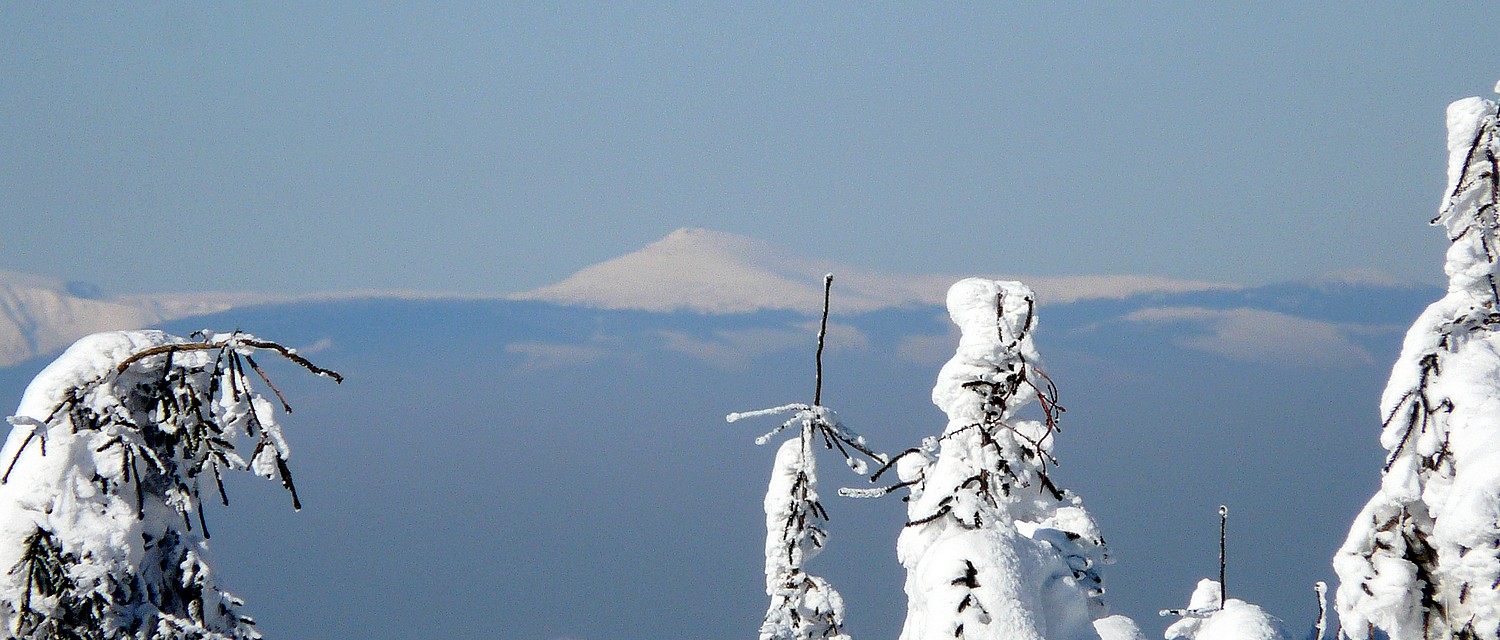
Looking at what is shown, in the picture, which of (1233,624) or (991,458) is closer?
(991,458)

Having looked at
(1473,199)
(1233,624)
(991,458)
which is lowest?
(1233,624)

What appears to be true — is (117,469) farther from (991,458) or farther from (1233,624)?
(1233,624)

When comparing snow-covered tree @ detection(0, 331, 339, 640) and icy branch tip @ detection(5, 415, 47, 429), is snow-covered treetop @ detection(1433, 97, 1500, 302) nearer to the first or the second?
snow-covered tree @ detection(0, 331, 339, 640)

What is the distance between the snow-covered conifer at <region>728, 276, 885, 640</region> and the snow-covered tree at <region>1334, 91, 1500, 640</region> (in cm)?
378

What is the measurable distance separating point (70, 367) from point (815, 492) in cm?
721

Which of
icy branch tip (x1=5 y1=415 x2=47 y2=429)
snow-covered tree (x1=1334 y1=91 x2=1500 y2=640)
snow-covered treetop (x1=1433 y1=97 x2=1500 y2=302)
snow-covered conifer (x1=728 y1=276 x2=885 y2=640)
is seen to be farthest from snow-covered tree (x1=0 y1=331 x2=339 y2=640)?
snow-covered treetop (x1=1433 y1=97 x2=1500 y2=302)

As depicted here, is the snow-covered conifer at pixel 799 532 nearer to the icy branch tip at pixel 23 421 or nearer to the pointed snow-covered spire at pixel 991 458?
the pointed snow-covered spire at pixel 991 458

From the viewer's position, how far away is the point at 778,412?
386 inches

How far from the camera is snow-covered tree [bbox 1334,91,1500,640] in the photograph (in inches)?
290

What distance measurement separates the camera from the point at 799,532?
40.4 feet

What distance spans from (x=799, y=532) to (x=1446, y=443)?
648cm

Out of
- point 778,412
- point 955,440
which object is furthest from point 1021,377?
point 778,412

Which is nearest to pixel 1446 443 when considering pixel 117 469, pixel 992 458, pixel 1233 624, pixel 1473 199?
pixel 1473 199

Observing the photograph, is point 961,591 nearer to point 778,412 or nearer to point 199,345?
point 778,412
